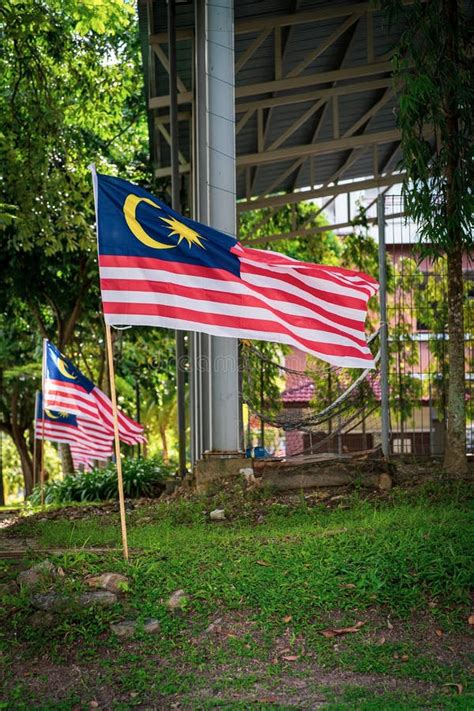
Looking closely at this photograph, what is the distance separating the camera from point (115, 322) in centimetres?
775

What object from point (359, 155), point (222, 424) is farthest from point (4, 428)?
point (222, 424)

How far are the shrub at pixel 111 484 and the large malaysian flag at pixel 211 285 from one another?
7740 mm

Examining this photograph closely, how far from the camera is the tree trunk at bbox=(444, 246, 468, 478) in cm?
1091

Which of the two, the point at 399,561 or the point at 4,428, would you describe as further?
the point at 4,428

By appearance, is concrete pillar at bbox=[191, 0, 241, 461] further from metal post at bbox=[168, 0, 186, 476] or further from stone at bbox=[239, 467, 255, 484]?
metal post at bbox=[168, 0, 186, 476]

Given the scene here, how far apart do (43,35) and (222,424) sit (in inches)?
→ 261

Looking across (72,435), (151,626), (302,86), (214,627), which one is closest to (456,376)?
(214,627)

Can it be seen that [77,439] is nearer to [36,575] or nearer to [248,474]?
[248,474]

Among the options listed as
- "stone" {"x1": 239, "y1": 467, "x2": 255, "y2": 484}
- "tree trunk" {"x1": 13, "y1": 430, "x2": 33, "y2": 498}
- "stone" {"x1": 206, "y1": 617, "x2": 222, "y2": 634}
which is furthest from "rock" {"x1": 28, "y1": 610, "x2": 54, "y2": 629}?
"tree trunk" {"x1": 13, "y1": 430, "x2": 33, "y2": 498}

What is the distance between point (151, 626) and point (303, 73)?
13.2m

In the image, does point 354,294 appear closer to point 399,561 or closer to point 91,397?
point 399,561

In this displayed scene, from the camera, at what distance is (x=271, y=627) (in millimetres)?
6746

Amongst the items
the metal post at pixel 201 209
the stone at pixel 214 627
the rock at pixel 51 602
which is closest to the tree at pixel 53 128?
the metal post at pixel 201 209

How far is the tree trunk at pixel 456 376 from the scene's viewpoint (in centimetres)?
1091
